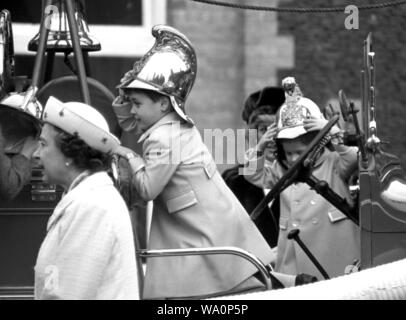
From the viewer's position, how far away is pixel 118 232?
162 inches

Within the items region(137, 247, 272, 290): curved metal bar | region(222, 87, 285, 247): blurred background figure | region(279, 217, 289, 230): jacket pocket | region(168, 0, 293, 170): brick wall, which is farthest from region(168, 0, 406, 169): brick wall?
region(137, 247, 272, 290): curved metal bar

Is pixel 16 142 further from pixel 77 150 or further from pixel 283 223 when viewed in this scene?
pixel 283 223

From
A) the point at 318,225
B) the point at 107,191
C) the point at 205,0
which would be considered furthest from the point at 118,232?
the point at 205,0

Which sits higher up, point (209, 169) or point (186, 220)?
point (209, 169)

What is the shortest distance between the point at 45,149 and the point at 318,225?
1.89m

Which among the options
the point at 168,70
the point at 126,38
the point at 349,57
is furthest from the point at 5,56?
the point at 349,57

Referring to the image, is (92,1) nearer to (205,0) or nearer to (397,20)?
(397,20)

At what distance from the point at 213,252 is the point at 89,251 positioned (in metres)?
1.02

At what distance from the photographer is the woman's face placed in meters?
4.27

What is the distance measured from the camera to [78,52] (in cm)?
543

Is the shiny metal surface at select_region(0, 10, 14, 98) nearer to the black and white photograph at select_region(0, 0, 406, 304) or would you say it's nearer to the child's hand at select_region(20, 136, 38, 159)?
the black and white photograph at select_region(0, 0, 406, 304)

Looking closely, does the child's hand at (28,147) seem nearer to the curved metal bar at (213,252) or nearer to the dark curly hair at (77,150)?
the curved metal bar at (213,252)

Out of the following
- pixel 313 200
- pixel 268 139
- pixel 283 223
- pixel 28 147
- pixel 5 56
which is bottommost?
pixel 283 223
